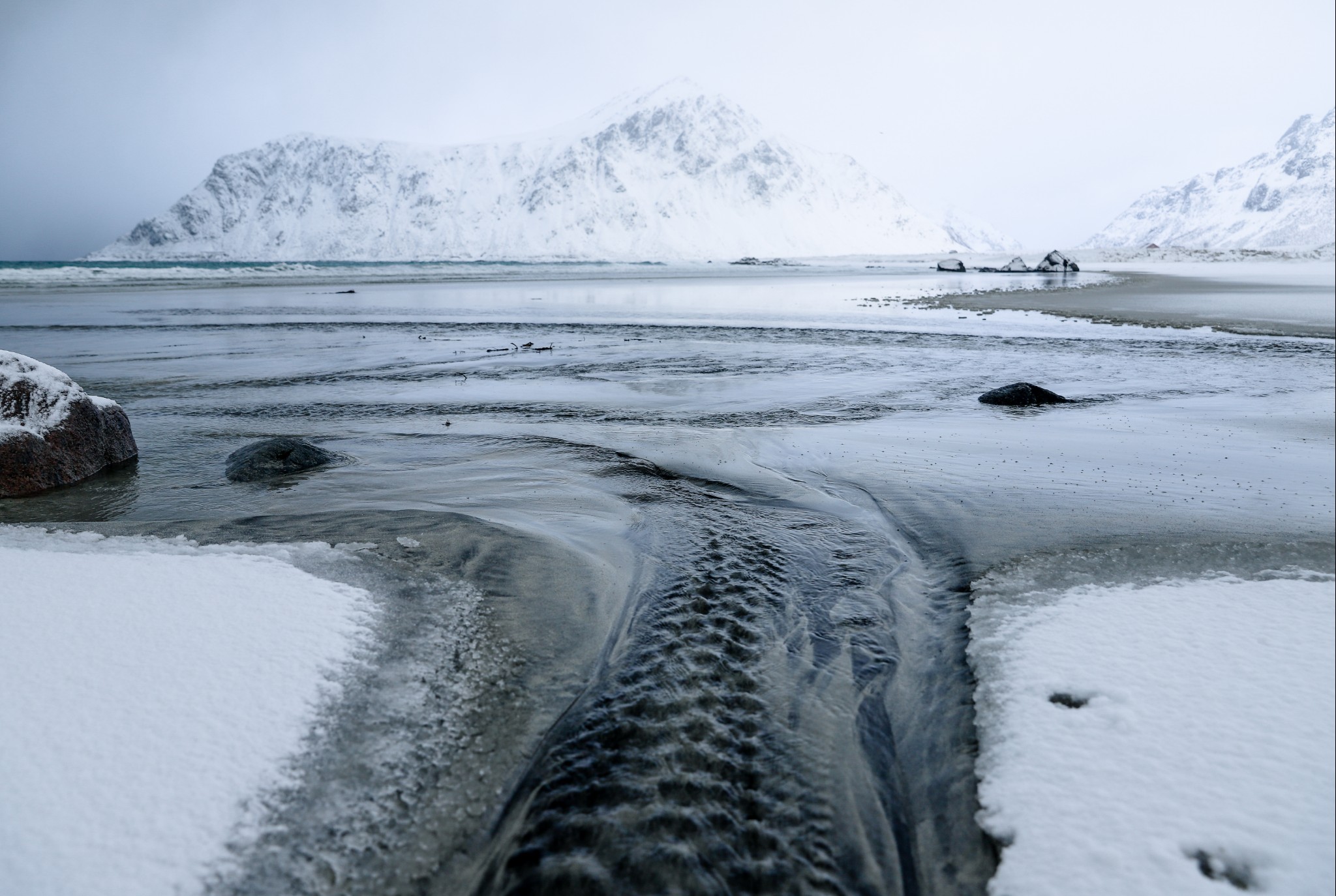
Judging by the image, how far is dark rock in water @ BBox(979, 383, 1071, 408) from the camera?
25.5ft

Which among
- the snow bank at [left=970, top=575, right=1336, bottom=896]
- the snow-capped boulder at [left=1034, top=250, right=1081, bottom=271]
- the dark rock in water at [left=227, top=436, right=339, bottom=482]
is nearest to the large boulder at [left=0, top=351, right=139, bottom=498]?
the dark rock in water at [left=227, top=436, right=339, bottom=482]

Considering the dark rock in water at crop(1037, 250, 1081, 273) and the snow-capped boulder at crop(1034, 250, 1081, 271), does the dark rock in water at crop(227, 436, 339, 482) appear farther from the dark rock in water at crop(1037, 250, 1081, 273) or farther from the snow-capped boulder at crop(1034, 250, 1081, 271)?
the snow-capped boulder at crop(1034, 250, 1081, 271)

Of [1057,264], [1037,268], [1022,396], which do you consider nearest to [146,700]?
[1022,396]

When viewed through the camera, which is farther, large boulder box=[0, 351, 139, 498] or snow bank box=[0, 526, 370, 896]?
large boulder box=[0, 351, 139, 498]

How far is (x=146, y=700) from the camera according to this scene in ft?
7.63

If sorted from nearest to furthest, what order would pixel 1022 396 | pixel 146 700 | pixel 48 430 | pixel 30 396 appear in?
pixel 146 700 → pixel 48 430 → pixel 30 396 → pixel 1022 396

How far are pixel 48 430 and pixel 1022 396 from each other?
28.9 feet

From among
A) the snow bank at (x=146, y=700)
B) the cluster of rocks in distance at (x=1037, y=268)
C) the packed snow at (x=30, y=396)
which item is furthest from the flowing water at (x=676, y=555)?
the cluster of rocks in distance at (x=1037, y=268)

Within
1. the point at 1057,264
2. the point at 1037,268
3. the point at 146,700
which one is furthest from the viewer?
the point at 1037,268

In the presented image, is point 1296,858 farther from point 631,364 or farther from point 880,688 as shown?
point 631,364

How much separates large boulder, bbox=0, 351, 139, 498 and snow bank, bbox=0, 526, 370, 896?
7.14 feet

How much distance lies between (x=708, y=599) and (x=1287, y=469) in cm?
459

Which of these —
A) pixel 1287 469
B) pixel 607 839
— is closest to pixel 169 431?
pixel 607 839

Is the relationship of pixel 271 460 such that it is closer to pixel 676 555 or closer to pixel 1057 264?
pixel 676 555
